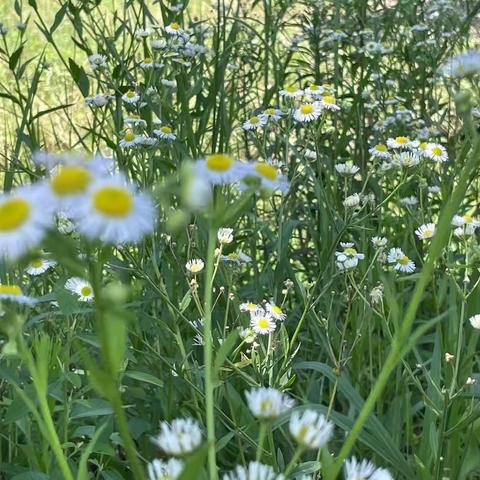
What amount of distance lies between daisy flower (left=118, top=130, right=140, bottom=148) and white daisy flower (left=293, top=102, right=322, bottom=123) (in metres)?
0.26

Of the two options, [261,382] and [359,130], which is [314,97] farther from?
[261,382]

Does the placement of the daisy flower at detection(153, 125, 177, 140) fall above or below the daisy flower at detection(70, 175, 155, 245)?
below

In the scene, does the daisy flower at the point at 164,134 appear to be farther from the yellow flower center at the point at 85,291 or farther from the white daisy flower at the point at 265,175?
the white daisy flower at the point at 265,175

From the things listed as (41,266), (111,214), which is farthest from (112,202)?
(41,266)

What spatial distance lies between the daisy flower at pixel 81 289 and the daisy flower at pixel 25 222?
0.64m

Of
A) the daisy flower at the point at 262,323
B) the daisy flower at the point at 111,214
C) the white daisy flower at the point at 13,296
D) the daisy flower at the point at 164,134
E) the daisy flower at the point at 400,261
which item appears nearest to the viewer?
the daisy flower at the point at 111,214

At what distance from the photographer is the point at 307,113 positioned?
4.44 feet

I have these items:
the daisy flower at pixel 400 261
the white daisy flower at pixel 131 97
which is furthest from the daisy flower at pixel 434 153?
the white daisy flower at pixel 131 97

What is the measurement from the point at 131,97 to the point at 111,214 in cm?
119

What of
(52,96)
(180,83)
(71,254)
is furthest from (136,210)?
(52,96)

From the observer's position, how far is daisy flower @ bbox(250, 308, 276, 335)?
1011mm

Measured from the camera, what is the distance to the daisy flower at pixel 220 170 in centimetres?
57

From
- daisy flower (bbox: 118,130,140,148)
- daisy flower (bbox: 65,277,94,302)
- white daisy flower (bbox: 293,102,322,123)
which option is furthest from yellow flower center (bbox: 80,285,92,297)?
white daisy flower (bbox: 293,102,322,123)

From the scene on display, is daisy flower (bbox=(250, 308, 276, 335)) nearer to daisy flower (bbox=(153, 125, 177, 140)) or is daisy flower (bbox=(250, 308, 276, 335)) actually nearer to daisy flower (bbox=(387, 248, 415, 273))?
daisy flower (bbox=(387, 248, 415, 273))
